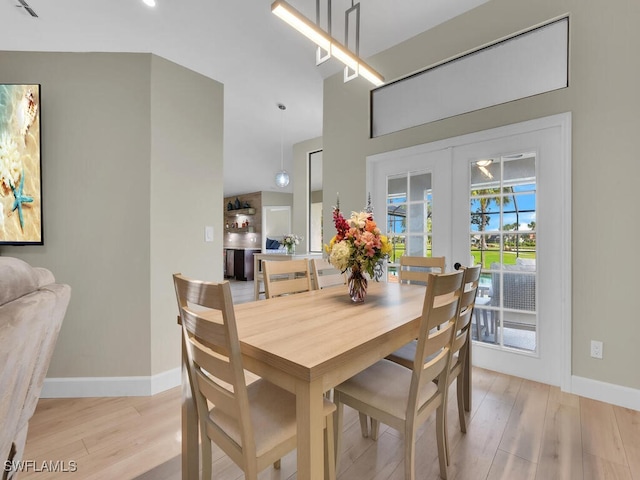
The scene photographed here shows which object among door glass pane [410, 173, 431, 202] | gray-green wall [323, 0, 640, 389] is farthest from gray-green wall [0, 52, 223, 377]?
gray-green wall [323, 0, 640, 389]

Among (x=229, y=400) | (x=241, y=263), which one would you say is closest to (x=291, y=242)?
(x=241, y=263)

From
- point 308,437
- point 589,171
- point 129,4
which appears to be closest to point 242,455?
point 308,437

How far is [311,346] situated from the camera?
1.00m

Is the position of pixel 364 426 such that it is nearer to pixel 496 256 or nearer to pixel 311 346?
pixel 311 346

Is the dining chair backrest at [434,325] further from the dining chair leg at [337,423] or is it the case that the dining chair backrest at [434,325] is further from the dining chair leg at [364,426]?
the dining chair leg at [364,426]

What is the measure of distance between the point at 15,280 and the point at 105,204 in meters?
1.59

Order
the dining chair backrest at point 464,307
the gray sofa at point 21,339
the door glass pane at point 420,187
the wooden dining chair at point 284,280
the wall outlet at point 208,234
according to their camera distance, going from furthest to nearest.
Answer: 1. the door glass pane at point 420,187
2. the wall outlet at point 208,234
3. the wooden dining chair at point 284,280
4. the dining chair backrest at point 464,307
5. the gray sofa at point 21,339

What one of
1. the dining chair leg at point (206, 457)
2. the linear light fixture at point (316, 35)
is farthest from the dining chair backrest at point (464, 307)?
the linear light fixture at point (316, 35)

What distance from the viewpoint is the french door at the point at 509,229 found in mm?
2311

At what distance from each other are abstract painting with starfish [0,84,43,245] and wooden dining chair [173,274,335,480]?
1.92 metres

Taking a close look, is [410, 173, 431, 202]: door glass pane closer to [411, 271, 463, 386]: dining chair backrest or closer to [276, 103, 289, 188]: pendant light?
[411, 271, 463, 386]: dining chair backrest

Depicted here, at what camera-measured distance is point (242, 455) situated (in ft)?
3.26

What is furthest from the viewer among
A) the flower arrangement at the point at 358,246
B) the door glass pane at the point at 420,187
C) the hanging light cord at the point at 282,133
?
the hanging light cord at the point at 282,133

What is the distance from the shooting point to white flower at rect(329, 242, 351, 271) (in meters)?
1.60
